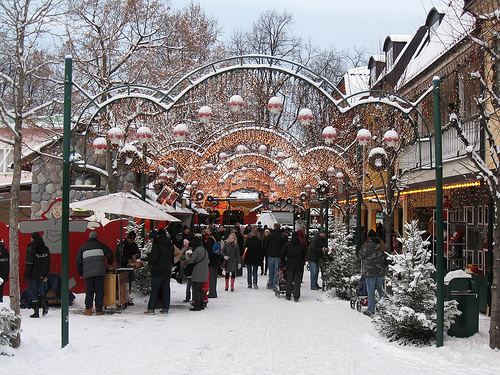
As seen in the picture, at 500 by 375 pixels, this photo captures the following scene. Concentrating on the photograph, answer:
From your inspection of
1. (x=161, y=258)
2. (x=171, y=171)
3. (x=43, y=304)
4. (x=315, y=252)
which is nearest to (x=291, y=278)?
(x=315, y=252)

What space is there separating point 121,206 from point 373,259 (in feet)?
17.7

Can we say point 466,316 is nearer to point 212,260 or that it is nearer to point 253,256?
point 212,260

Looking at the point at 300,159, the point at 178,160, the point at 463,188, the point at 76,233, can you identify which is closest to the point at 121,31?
the point at 178,160

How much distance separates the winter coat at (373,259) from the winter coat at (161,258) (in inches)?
160

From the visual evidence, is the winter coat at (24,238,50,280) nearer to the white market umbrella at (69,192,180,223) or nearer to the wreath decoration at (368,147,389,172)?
the white market umbrella at (69,192,180,223)

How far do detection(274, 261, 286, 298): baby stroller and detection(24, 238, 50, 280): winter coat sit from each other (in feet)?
20.5

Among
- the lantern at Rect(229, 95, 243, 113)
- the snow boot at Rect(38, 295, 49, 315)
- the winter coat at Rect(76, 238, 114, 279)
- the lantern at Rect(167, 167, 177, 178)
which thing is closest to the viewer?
the lantern at Rect(229, 95, 243, 113)

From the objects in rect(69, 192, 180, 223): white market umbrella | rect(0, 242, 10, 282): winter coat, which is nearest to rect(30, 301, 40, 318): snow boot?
rect(0, 242, 10, 282): winter coat

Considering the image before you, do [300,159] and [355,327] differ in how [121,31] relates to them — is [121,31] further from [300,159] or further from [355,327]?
[355,327]

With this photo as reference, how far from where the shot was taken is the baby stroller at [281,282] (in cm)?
1579

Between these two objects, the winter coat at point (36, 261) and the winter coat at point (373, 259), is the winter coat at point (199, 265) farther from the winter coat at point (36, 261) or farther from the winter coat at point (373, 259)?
the winter coat at point (373, 259)

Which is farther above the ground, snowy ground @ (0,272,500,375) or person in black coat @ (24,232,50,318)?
person in black coat @ (24,232,50,318)

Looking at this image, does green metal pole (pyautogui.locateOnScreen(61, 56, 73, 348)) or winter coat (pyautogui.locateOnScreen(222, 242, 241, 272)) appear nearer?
green metal pole (pyautogui.locateOnScreen(61, 56, 73, 348))

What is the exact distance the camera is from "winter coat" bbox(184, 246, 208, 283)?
1313 cm
